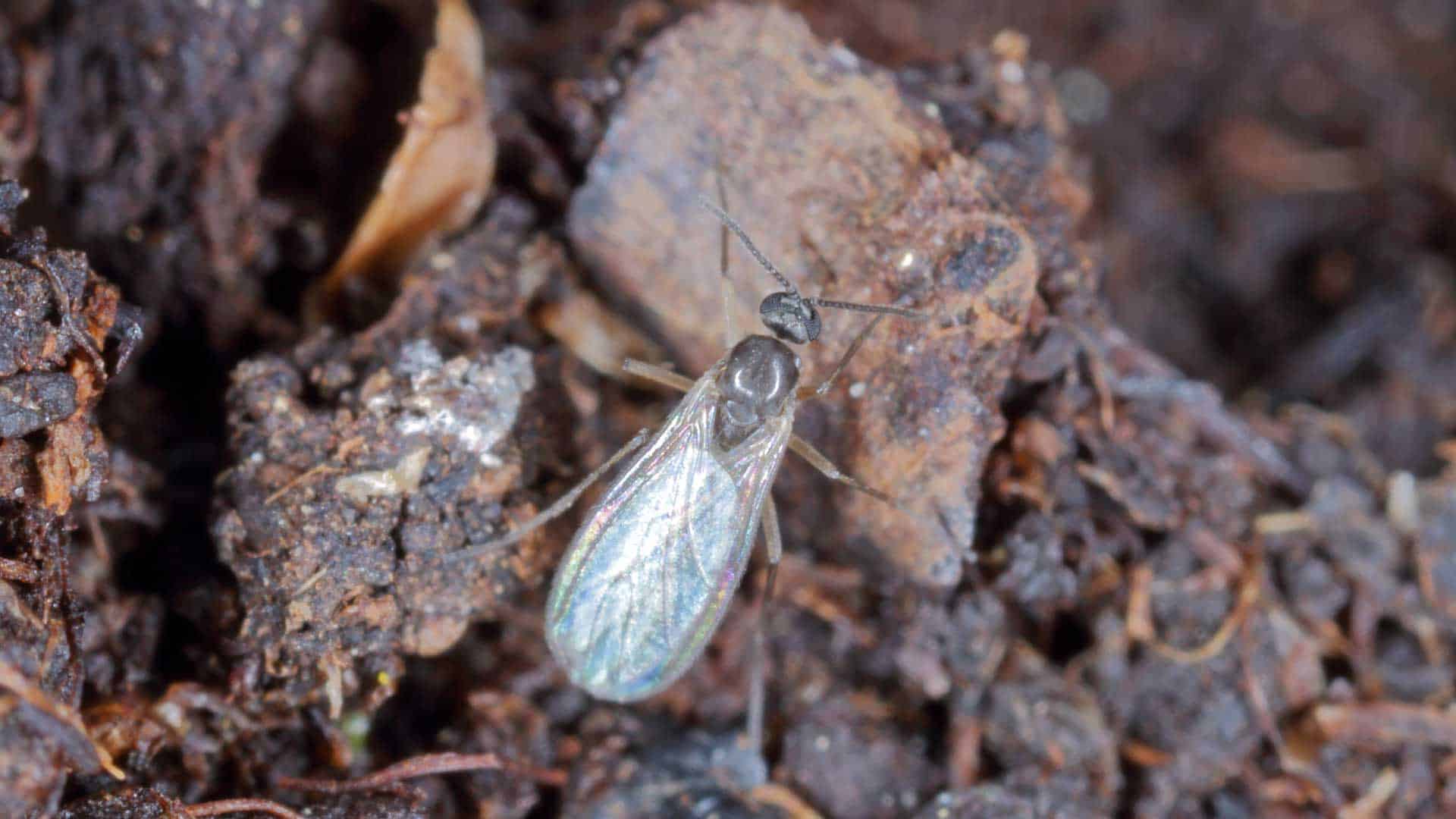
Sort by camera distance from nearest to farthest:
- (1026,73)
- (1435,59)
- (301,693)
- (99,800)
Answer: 1. (99,800)
2. (301,693)
3. (1026,73)
4. (1435,59)

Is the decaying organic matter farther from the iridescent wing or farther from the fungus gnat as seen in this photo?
the iridescent wing

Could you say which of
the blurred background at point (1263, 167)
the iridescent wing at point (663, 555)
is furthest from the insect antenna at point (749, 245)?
the blurred background at point (1263, 167)

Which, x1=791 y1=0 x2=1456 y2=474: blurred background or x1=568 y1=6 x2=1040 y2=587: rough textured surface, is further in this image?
x1=791 y1=0 x2=1456 y2=474: blurred background

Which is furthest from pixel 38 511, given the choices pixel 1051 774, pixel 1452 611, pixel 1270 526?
pixel 1452 611

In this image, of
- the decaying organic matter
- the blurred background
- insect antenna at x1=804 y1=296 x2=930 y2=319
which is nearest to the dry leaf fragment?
the decaying organic matter

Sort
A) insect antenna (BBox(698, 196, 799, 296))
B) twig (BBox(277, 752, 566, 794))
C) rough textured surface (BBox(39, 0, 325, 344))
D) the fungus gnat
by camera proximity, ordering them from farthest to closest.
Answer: rough textured surface (BBox(39, 0, 325, 344)) < insect antenna (BBox(698, 196, 799, 296)) < the fungus gnat < twig (BBox(277, 752, 566, 794))

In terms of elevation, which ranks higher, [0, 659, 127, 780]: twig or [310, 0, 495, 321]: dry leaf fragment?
[310, 0, 495, 321]: dry leaf fragment

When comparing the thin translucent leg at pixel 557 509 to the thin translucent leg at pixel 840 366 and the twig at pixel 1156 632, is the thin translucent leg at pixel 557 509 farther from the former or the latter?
the twig at pixel 1156 632

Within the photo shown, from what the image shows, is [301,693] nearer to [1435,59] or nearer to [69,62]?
[69,62]

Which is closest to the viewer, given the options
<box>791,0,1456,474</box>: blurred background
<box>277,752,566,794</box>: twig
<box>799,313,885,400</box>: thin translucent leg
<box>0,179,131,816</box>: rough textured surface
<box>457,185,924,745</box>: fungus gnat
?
<box>0,179,131,816</box>: rough textured surface
